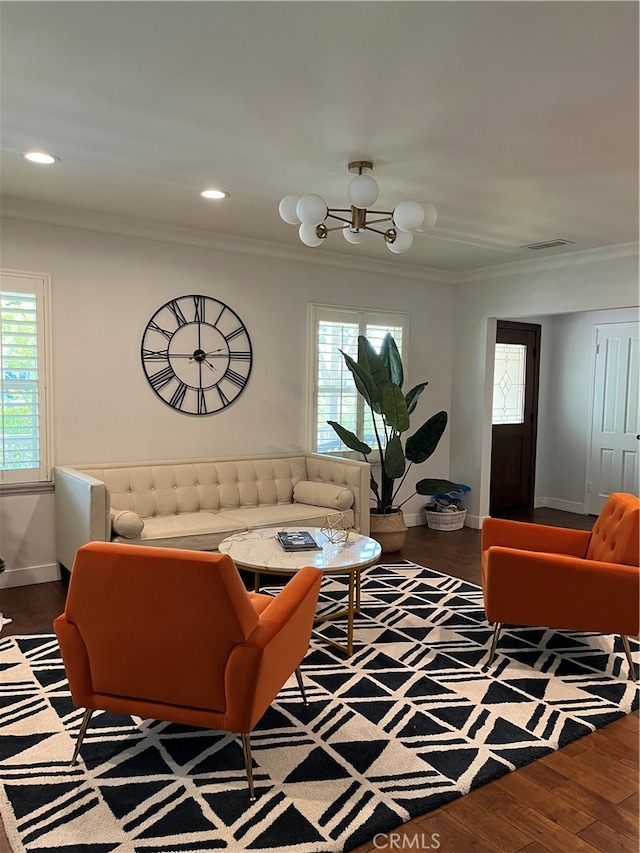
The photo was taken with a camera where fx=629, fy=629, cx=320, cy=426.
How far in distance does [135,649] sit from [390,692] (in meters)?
1.32

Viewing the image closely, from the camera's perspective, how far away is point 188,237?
4.83 meters

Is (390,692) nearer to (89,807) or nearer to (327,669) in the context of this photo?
(327,669)

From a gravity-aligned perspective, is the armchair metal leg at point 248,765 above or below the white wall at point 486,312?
below

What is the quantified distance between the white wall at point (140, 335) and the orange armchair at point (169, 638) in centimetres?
240

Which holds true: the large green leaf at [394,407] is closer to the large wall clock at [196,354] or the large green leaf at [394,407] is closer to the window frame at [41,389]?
the large wall clock at [196,354]

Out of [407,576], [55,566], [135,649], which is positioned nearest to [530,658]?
[407,576]

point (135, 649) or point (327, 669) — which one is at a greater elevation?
point (135, 649)

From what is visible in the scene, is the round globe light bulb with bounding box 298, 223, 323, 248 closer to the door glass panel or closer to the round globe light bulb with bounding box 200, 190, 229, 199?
the round globe light bulb with bounding box 200, 190, 229, 199

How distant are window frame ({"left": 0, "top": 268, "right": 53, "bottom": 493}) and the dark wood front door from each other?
450 cm

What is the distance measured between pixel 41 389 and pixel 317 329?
237 centimetres

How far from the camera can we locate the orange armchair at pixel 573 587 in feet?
9.93

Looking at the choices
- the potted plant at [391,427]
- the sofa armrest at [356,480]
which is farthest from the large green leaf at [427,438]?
the sofa armrest at [356,480]

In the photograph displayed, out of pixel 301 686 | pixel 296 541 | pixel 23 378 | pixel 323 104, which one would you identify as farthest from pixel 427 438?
pixel 323 104

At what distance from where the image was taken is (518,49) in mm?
2115
